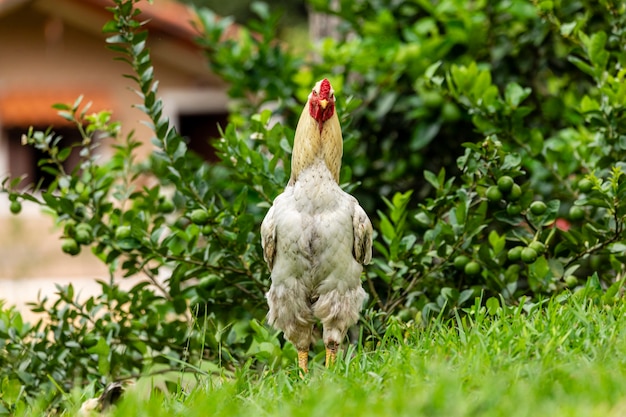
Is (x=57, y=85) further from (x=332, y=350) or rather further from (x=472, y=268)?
(x=332, y=350)

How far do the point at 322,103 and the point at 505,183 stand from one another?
1.10 metres

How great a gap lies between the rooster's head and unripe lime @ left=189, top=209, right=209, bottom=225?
0.94 metres

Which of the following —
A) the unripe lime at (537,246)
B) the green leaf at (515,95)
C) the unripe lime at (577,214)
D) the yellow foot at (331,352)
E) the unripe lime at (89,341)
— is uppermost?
the green leaf at (515,95)

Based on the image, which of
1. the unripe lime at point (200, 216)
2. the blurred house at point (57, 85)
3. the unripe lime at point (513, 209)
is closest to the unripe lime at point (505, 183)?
the unripe lime at point (513, 209)

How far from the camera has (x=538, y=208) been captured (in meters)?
4.32

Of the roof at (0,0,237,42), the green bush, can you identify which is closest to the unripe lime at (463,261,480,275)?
the green bush

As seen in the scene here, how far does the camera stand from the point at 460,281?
4.61 m

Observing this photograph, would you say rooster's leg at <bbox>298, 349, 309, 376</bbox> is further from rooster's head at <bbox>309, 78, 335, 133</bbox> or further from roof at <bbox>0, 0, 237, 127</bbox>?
roof at <bbox>0, 0, 237, 127</bbox>

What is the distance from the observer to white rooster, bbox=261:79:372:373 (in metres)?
3.60

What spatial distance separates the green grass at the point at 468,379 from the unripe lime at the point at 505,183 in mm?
682

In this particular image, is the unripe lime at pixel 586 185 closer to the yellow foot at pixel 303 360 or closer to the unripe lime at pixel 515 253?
the unripe lime at pixel 515 253

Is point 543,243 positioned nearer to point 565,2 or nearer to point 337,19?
point 565,2

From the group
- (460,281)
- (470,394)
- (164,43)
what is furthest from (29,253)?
(470,394)

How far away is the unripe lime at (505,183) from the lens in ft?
13.8
